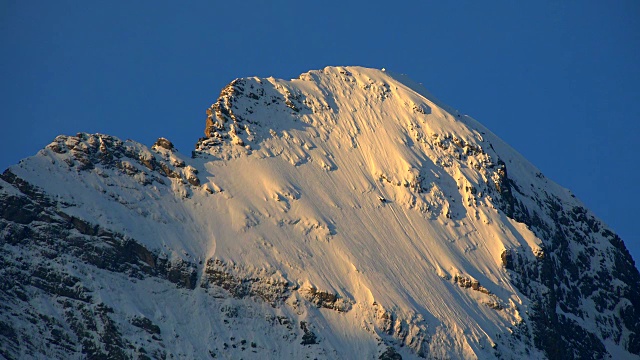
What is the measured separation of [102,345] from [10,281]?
1324 cm

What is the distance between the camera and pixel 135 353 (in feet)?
649

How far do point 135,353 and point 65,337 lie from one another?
26.6ft

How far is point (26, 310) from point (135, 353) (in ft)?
43.1

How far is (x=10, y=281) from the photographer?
19988cm

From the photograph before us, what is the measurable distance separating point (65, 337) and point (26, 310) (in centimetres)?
553

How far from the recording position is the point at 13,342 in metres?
192

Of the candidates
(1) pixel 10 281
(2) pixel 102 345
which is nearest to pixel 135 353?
(2) pixel 102 345

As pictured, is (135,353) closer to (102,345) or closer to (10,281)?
(102,345)

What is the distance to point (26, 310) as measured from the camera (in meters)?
197

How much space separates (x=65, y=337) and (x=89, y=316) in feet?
14.9

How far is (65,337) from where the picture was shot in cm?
19600

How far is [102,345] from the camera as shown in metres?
197

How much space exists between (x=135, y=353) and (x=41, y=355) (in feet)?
36.0

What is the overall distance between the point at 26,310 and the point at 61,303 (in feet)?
14.6
